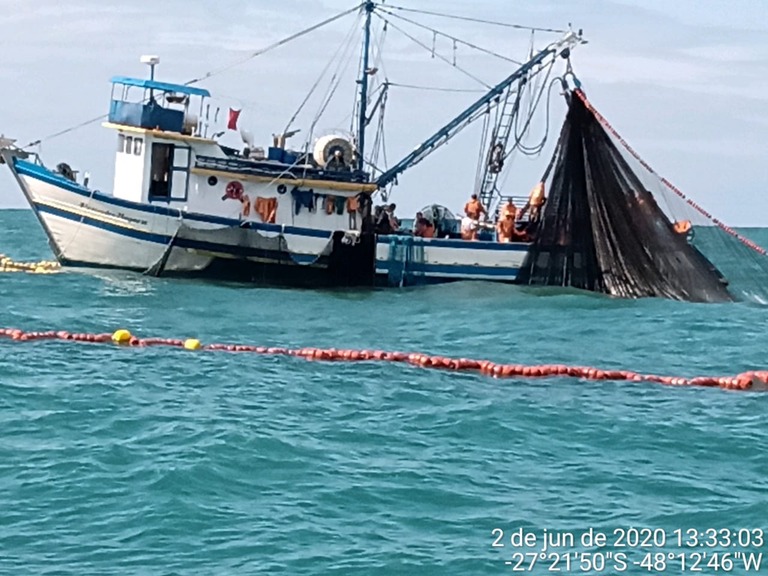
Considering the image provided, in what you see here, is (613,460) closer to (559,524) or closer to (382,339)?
(559,524)

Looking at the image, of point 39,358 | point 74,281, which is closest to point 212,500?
point 39,358

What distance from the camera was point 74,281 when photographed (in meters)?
26.0

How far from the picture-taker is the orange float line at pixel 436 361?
1611 centimetres

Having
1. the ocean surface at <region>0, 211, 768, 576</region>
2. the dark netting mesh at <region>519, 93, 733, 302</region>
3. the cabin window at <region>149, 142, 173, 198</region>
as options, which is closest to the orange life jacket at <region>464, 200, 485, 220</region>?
the dark netting mesh at <region>519, 93, 733, 302</region>

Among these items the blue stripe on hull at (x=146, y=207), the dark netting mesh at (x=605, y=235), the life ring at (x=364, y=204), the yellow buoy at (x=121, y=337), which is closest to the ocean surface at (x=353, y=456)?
the yellow buoy at (x=121, y=337)

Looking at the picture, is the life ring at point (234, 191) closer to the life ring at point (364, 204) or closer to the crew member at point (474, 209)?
the life ring at point (364, 204)

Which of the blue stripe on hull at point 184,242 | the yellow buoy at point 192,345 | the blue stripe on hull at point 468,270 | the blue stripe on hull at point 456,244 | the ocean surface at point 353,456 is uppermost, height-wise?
the blue stripe on hull at point 456,244

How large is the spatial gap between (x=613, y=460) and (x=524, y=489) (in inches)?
56.8

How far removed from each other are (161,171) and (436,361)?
476 inches

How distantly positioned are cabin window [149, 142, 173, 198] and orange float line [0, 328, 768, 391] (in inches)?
348

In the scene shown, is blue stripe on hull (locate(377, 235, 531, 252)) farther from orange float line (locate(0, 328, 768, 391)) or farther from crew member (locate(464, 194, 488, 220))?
orange float line (locate(0, 328, 768, 391))

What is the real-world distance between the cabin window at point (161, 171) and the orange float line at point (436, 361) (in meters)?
8.85

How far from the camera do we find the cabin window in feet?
88.5

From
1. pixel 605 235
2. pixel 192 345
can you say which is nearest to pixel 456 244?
pixel 605 235
